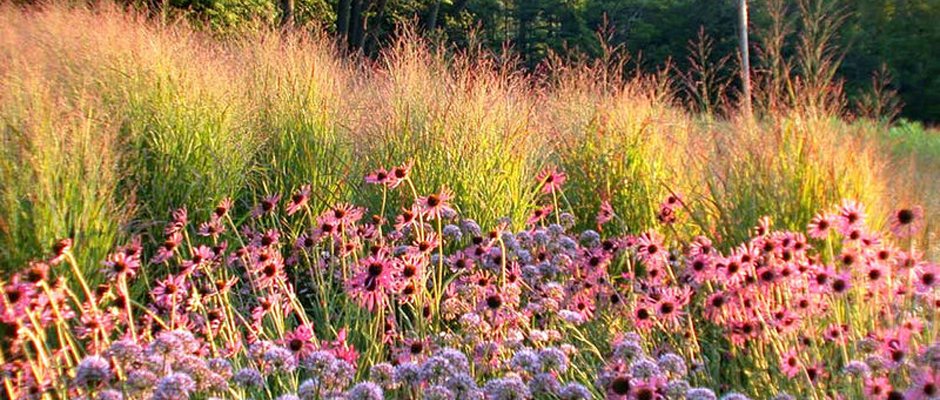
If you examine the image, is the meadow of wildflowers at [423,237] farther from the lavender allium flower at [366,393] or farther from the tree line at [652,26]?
the tree line at [652,26]

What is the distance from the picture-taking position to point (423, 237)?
291 centimetres

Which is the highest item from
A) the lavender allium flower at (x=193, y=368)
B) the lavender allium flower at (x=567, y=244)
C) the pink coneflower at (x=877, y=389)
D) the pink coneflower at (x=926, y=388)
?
the pink coneflower at (x=926, y=388)

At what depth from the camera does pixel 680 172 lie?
5039 mm

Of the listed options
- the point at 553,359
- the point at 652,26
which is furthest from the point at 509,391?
the point at 652,26

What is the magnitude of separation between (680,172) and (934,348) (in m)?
3.33

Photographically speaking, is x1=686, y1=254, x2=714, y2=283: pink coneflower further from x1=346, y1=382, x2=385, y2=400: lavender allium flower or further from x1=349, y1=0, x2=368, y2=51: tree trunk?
x1=349, y1=0, x2=368, y2=51: tree trunk

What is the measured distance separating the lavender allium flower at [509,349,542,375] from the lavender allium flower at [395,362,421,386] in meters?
0.22

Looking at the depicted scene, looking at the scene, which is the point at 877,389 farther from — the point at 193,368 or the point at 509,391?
the point at 193,368

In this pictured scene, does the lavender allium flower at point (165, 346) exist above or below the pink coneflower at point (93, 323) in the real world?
above

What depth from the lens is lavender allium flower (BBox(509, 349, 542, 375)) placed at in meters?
1.98

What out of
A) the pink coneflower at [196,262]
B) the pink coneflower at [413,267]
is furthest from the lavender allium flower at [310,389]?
the pink coneflower at [196,262]

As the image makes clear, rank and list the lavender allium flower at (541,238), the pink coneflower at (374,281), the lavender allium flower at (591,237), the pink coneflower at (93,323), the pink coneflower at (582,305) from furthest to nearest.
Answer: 1. the lavender allium flower at (591,237)
2. the lavender allium flower at (541,238)
3. the pink coneflower at (582,305)
4. the pink coneflower at (374,281)
5. the pink coneflower at (93,323)

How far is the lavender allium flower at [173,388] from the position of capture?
1.64 meters

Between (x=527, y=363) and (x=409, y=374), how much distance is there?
26cm
